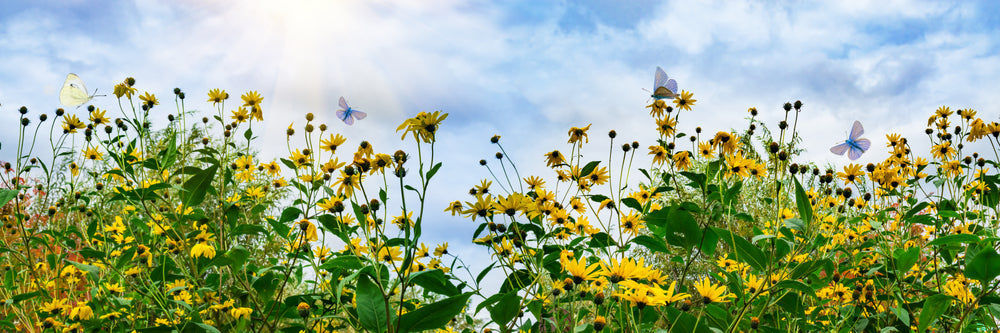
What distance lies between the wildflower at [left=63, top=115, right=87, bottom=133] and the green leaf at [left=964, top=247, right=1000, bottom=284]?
3.48m

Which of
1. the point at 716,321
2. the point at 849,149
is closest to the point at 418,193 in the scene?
the point at 716,321

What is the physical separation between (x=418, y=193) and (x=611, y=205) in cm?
127

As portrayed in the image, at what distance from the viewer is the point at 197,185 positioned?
1998 millimetres

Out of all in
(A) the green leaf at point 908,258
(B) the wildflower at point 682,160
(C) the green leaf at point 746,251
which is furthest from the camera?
(B) the wildflower at point 682,160

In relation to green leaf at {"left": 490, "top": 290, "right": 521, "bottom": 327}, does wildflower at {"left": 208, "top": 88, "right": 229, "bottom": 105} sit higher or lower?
higher

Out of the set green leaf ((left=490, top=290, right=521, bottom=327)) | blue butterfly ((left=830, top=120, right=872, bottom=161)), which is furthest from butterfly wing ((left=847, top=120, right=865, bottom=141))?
green leaf ((left=490, top=290, right=521, bottom=327))

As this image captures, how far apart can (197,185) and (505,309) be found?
1160 millimetres

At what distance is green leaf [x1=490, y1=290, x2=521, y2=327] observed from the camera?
1452 millimetres

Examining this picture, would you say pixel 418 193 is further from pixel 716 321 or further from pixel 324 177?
pixel 716 321

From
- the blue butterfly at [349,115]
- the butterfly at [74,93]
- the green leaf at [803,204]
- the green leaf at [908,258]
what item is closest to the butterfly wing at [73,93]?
the butterfly at [74,93]

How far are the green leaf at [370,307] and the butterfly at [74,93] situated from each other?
2.44 metres

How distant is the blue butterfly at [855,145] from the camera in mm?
2834

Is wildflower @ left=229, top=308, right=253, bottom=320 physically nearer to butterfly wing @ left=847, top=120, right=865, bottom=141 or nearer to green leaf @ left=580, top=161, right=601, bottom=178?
green leaf @ left=580, top=161, right=601, bottom=178

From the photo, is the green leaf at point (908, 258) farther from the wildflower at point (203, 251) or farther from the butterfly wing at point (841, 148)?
the wildflower at point (203, 251)
